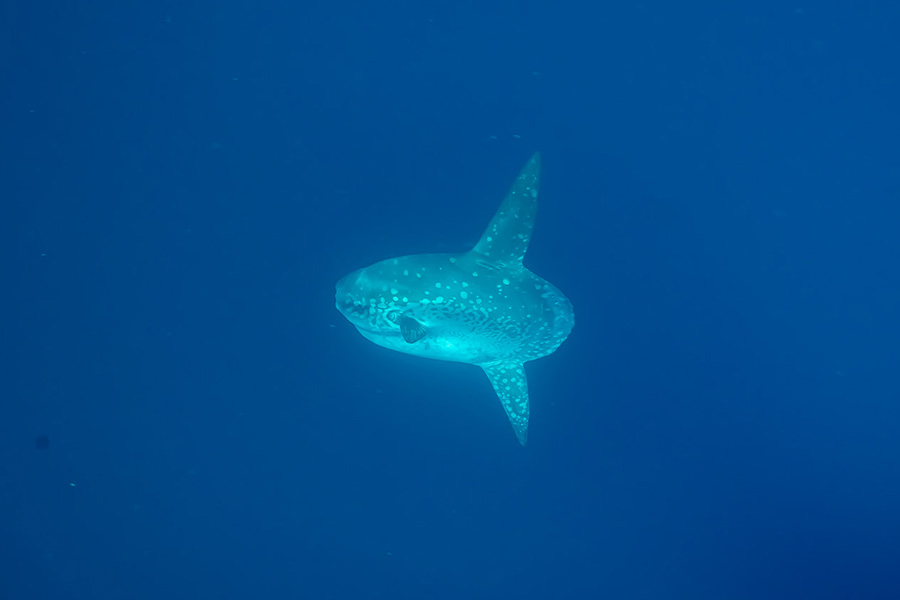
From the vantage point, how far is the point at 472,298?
4.09 m

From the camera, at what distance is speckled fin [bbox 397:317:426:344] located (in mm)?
3826

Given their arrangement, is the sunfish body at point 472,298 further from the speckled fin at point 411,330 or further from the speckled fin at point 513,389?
the speckled fin at point 513,389

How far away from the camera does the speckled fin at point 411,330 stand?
151 inches

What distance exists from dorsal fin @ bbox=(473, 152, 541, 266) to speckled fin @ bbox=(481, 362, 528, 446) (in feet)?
3.08

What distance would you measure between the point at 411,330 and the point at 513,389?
1.25m

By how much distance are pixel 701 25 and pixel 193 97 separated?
418 cm

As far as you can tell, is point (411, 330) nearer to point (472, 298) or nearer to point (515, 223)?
point (472, 298)

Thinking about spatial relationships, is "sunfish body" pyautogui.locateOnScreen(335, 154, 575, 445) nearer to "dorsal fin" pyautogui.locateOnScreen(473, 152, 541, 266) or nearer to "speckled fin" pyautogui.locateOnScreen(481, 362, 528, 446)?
"dorsal fin" pyautogui.locateOnScreen(473, 152, 541, 266)

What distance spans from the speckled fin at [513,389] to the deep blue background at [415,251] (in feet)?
1.93

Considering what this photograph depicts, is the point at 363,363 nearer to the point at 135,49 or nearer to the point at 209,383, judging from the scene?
the point at 209,383

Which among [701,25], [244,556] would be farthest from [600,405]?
[244,556]

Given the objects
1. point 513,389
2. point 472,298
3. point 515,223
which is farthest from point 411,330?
point 513,389

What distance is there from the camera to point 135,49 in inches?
189

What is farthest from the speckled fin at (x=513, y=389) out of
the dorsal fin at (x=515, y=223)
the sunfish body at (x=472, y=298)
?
the dorsal fin at (x=515, y=223)
